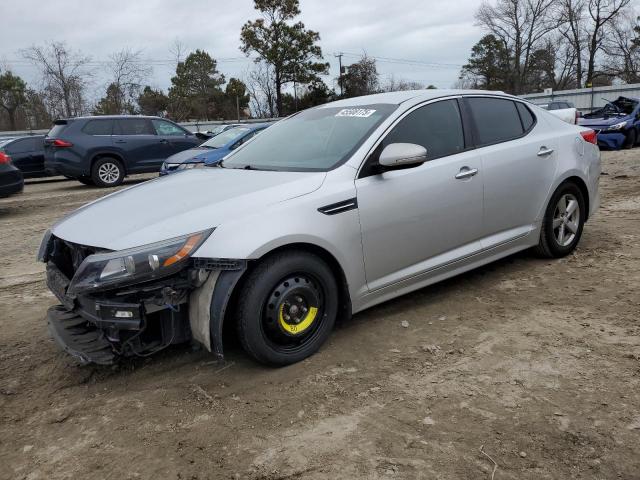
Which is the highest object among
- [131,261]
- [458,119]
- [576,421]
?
[458,119]

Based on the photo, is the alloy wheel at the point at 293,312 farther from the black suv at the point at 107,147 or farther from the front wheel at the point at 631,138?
the front wheel at the point at 631,138

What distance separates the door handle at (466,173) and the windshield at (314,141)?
0.67 meters

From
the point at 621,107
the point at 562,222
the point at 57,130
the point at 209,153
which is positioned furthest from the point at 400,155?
the point at 621,107

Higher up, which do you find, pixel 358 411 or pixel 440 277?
pixel 440 277

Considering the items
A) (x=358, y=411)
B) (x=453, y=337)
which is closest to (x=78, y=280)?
(x=358, y=411)

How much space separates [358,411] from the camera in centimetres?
275

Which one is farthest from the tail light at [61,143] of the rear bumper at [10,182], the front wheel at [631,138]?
the front wheel at [631,138]

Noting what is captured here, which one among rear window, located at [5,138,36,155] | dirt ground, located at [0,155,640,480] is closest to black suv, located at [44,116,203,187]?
Answer: rear window, located at [5,138,36,155]

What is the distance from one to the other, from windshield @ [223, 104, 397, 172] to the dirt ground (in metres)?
1.18

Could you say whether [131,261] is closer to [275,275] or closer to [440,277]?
[275,275]

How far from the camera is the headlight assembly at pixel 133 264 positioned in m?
2.74

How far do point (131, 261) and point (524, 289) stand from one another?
3.06 m

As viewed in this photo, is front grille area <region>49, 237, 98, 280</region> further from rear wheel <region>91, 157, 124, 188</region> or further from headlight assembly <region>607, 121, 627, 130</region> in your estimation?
headlight assembly <region>607, 121, 627, 130</region>

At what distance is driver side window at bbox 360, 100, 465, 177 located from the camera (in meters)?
3.78
